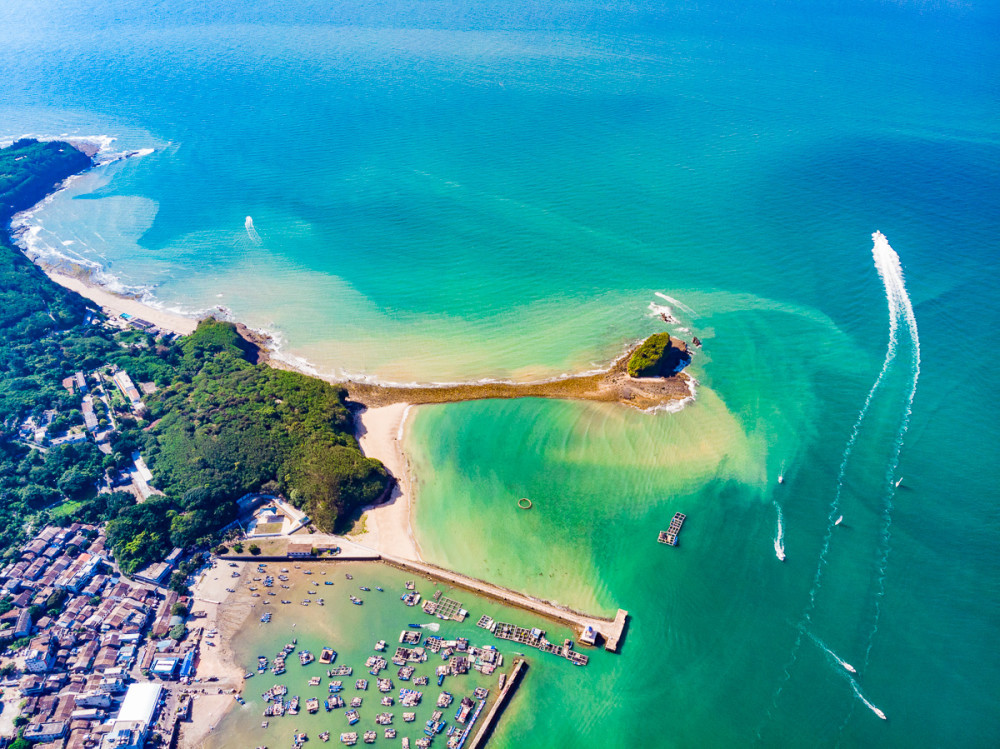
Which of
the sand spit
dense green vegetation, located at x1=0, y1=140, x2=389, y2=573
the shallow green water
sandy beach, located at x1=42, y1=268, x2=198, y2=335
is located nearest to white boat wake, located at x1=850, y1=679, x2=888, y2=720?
the shallow green water

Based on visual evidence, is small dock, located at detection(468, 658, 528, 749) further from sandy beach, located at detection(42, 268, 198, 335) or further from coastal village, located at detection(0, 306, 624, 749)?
sandy beach, located at detection(42, 268, 198, 335)

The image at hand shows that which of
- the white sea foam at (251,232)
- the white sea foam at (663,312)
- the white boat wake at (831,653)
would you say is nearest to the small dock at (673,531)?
the white boat wake at (831,653)

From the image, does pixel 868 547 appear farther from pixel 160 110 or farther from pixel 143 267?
pixel 160 110

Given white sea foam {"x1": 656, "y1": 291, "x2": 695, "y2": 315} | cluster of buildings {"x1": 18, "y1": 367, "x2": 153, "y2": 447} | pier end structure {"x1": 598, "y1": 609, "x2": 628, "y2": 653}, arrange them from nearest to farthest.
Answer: pier end structure {"x1": 598, "y1": 609, "x2": 628, "y2": 653} < cluster of buildings {"x1": 18, "y1": 367, "x2": 153, "y2": 447} < white sea foam {"x1": 656, "y1": 291, "x2": 695, "y2": 315}

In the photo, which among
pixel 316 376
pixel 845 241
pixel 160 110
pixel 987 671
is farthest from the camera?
pixel 160 110

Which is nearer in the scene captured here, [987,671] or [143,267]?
[987,671]

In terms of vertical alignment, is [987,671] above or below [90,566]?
above

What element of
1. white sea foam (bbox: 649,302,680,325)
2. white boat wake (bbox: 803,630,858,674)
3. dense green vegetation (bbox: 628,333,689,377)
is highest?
white sea foam (bbox: 649,302,680,325)

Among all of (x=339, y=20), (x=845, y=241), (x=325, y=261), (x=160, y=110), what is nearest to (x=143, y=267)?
(x=325, y=261)
